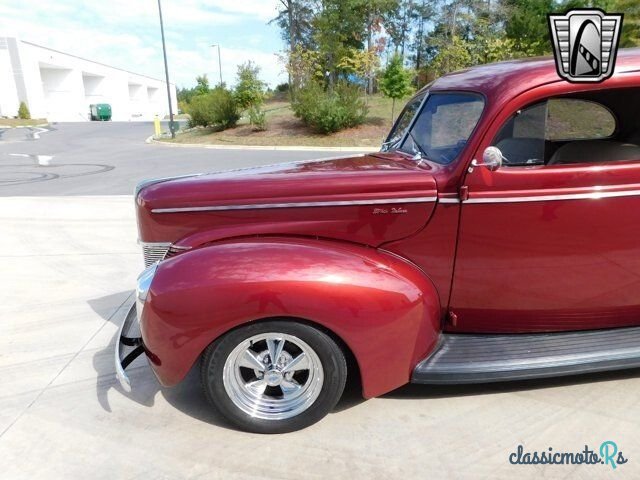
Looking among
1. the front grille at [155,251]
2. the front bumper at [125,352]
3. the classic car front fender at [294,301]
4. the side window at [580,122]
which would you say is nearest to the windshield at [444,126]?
the side window at [580,122]

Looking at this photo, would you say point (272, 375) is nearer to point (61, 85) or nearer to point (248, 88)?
point (248, 88)

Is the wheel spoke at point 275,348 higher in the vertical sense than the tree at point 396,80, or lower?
lower

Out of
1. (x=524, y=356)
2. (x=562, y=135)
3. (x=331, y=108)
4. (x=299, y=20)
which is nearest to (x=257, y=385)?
(x=524, y=356)

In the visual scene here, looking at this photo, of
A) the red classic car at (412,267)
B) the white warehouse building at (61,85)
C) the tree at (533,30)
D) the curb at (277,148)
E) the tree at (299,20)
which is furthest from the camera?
the white warehouse building at (61,85)

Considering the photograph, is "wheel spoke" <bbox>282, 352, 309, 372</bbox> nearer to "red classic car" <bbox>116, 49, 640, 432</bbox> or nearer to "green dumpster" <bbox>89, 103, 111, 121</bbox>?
"red classic car" <bbox>116, 49, 640, 432</bbox>

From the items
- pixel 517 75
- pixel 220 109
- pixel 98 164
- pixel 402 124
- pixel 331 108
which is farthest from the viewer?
pixel 220 109

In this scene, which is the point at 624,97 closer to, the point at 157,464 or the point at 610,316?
the point at 610,316

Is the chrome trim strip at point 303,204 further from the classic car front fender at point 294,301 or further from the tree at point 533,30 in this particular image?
the tree at point 533,30

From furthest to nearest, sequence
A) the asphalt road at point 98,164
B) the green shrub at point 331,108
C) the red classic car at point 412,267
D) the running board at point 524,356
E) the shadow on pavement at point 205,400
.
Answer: the green shrub at point 331,108, the asphalt road at point 98,164, the shadow on pavement at point 205,400, the running board at point 524,356, the red classic car at point 412,267

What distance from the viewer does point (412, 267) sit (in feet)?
8.05

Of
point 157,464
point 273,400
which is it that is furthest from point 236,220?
point 157,464

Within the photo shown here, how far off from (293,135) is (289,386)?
19.0 meters

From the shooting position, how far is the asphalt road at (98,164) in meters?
9.59

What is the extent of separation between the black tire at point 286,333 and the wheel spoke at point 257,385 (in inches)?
4.5
